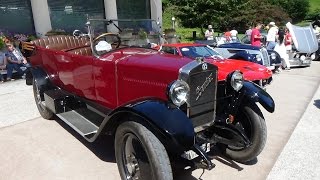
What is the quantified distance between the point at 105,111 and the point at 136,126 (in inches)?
55.9

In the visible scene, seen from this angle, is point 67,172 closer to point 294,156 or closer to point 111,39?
point 111,39

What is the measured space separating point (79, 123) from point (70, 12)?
1013 cm

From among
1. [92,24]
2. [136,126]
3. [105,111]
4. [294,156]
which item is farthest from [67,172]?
[294,156]

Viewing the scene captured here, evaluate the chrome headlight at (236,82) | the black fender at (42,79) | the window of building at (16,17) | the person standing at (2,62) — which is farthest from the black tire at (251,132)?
the window of building at (16,17)

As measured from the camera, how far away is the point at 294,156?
3914 millimetres

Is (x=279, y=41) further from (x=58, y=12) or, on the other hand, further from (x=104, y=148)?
(x=58, y=12)

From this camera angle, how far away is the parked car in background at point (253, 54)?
27.3 ft

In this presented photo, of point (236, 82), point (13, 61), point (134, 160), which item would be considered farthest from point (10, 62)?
point (236, 82)

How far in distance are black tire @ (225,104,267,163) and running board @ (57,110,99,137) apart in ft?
5.74

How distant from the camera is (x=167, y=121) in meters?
2.81

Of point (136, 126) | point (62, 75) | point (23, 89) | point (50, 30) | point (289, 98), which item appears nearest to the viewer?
point (136, 126)

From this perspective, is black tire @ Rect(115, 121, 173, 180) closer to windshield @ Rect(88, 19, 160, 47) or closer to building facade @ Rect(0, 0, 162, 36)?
windshield @ Rect(88, 19, 160, 47)

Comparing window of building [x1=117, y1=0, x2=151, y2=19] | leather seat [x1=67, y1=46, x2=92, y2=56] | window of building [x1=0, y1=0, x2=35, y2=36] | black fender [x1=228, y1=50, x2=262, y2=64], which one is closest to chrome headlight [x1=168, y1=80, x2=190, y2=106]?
leather seat [x1=67, y1=46, x2=92, y2=56]

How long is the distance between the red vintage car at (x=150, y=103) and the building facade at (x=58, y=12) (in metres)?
6.09
